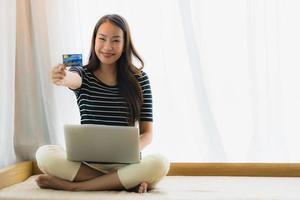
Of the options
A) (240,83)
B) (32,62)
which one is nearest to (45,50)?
(32,62)

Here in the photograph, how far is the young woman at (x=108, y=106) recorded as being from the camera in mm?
1525

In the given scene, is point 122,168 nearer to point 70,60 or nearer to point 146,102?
point 146,102

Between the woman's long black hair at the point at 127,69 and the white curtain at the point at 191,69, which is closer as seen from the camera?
the woman's long black hair at the point at 127,69

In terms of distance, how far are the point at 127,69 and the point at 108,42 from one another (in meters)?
0.13

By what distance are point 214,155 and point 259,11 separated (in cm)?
62

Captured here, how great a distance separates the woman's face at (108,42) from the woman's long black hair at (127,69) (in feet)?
0.07

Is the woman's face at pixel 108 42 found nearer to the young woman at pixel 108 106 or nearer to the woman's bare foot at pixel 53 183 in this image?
the young woman at pixel 108 106

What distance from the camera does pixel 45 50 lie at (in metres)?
1.95

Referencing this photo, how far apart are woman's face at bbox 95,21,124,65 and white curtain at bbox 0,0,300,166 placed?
0.23 m

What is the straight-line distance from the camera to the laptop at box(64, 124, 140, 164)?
1.46m

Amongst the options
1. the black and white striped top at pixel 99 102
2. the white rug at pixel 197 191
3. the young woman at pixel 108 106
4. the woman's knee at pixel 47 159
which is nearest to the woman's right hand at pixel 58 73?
the young woman at pixel 108 106

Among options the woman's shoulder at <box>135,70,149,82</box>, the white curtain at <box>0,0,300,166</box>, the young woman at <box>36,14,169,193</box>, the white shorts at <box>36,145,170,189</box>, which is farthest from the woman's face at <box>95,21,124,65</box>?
the white shorts at <box>36,145,170,189</box>

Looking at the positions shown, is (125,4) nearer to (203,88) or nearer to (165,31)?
(165,31)

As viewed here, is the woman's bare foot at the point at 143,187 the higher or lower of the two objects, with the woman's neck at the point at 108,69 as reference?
lower
